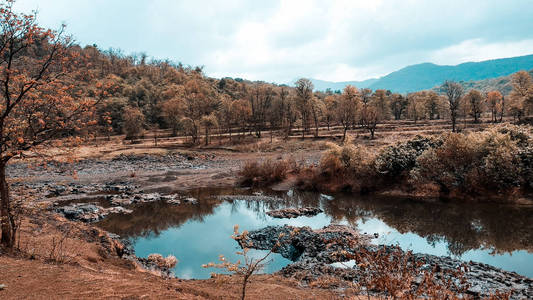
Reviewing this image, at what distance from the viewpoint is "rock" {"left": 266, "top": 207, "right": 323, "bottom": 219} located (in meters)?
23.1

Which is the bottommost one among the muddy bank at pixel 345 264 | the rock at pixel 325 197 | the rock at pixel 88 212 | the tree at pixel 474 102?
the rock at pixel 325 197

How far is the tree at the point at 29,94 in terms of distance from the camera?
9.14 m

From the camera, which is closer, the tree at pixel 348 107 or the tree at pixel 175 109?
the tree at pixel 348 107

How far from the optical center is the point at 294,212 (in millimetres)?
23625

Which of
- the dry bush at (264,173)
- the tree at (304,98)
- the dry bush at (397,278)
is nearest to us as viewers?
the dry bush at (397,278)

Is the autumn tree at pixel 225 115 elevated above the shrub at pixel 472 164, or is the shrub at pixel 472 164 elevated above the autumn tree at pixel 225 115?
the autumn tree at pixel 225 115

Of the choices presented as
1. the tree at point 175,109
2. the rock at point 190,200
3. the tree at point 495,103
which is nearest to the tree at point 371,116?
the tree at point 495,103

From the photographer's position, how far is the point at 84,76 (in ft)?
32.3

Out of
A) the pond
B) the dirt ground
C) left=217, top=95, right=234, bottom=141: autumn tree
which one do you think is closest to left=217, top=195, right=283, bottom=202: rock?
the pond

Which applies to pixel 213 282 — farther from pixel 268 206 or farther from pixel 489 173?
pixel 489 173

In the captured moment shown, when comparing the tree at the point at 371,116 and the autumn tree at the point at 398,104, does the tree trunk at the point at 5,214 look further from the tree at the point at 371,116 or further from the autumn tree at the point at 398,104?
the autumn tree at the point at 398,104

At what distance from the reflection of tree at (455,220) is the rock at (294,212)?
128 cm

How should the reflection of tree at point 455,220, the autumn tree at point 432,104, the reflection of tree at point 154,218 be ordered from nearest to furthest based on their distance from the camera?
the reflection of tree at point 455,220, the reflection of tree at point 154,218, the autumn tree at point 432,104

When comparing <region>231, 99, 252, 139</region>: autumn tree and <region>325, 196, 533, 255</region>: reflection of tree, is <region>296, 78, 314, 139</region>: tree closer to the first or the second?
<region>231, 99, 252, 139</region>: autumn tree
